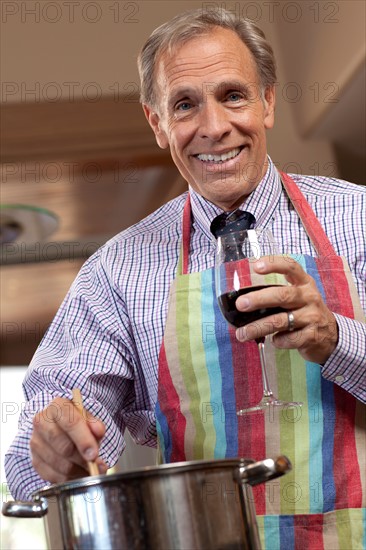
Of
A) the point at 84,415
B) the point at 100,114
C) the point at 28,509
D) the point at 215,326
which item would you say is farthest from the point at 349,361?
the point at 100,114

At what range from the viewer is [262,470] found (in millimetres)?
957

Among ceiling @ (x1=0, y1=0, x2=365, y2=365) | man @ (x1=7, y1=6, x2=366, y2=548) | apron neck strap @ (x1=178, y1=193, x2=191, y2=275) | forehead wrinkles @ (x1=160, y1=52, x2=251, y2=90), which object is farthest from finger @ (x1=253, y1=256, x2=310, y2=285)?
ceiling @ (x1=0, y1=0, x2=365, y2=365)

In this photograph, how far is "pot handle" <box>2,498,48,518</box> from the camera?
100cm

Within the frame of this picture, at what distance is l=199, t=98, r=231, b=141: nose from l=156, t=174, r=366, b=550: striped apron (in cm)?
19

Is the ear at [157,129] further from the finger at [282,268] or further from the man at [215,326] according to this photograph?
the finger at [282,268]

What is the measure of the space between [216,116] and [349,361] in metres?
0.50

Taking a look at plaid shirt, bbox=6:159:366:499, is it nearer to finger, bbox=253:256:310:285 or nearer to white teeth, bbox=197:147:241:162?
white teeth, bbox=197:147:241:162

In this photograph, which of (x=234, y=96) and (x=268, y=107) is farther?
(x=268, y=107)

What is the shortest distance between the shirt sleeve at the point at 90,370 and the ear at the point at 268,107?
41 centimetres

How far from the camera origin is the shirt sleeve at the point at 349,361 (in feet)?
4.24

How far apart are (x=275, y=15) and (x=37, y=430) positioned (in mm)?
2349

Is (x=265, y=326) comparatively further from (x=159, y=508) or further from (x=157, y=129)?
(x=157, y=129)

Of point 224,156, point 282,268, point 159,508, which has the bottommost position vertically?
point 159,508

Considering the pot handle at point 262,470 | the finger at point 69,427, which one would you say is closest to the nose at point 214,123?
the finger at point 69,427
